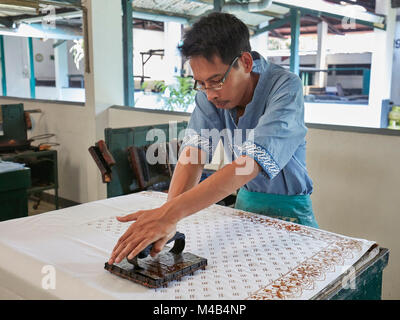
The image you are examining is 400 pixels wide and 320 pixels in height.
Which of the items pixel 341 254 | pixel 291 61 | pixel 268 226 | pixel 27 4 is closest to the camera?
pixel 341 254

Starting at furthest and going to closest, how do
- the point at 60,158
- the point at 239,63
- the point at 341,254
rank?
the point at 60,158 < the point at 239,63 < the point at 341,254

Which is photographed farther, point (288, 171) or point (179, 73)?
point (179, 73)

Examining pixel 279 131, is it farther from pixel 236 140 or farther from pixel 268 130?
pixel 236 140

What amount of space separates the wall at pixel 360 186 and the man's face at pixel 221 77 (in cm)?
113

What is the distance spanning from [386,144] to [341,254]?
1.21 m

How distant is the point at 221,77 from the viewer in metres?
1.25

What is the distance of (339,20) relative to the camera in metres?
3.15

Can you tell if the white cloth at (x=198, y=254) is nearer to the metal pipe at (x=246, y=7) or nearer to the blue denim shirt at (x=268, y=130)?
the blue denim shirt at (x=268, y=130)

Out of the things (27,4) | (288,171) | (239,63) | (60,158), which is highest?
(27,4)

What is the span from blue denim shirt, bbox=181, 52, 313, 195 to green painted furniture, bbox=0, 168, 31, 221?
1.49 m

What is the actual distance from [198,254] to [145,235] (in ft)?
0.73

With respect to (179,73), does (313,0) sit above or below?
above

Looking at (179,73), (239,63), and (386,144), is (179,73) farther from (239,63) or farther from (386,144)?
(239,63)

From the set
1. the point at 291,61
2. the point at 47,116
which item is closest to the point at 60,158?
the point at 47,116
